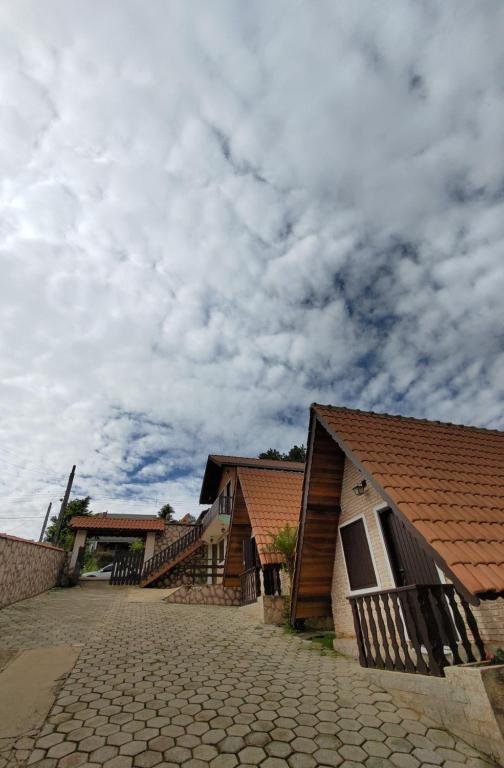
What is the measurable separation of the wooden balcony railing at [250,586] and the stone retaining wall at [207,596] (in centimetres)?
127

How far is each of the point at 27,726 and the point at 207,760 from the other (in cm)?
196

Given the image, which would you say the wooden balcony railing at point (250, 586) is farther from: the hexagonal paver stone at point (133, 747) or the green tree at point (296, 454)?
the green tree at point (296, 454)

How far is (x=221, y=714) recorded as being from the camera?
3980 millimetres

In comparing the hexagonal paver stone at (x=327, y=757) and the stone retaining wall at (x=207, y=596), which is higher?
the stone retaining wall at (x=207, y=596)

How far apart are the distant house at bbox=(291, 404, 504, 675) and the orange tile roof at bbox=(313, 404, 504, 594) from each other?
0.06 feet

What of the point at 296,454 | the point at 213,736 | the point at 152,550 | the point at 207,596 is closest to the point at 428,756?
the point at 213,736

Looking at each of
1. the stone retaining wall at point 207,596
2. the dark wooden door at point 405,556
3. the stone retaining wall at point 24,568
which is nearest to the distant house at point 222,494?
the stone retaining wall at point 207,596

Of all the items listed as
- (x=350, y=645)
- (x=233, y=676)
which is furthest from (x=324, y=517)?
(x=233, y=676)

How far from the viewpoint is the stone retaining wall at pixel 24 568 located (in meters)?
11.2

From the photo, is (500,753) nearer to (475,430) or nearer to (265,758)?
(265,758)

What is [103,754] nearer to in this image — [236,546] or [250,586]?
[250,586]

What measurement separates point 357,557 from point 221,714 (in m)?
4.18

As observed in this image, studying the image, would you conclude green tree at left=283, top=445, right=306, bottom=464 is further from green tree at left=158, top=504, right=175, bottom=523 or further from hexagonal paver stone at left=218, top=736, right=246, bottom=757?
hexagonal paver stone at left=218, top=736, right=246, bottom=757

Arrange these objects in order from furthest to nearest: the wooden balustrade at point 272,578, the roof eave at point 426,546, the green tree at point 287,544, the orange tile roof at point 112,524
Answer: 1. the orange tile roof at point 112,524
2. the wooden balustrade at point 272,578
3. the green tree at point 287,544
4. the roof eave at point 426,546
